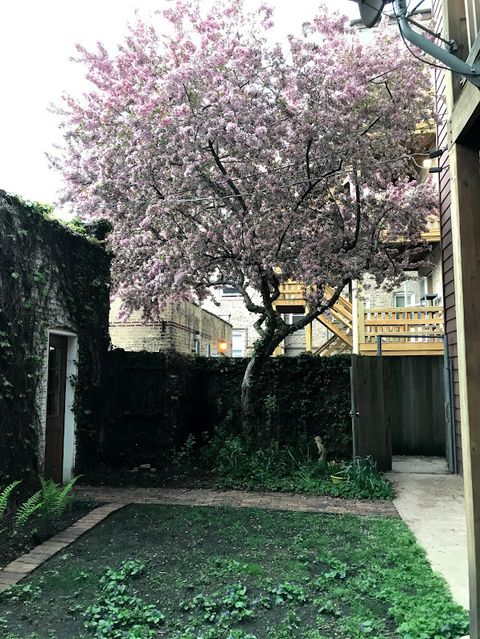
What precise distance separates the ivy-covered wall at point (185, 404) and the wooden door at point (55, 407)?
1142 mm

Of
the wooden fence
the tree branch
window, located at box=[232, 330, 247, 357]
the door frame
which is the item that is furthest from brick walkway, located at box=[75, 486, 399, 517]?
window, located at box=[232, 330, 247, 357]

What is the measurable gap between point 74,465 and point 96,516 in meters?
2.20

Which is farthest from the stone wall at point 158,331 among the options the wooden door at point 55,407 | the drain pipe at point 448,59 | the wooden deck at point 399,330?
the drain pipe at point 448,59

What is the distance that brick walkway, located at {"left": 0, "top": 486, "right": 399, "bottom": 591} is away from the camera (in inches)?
204

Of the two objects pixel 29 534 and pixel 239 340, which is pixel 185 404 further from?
pixel 239 340

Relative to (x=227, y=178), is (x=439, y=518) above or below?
below

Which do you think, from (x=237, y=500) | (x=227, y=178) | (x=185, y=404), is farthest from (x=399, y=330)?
(x=237, y=500)

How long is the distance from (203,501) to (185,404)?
2675 millimetres

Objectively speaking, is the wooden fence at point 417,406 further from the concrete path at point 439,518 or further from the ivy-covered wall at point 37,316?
the ivy-covered wall at point 37,316

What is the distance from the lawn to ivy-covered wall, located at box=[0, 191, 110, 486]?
5.34 ft

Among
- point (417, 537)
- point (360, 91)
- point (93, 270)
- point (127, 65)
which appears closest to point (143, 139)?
point (127, 65)

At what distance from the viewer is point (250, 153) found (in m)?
7.18

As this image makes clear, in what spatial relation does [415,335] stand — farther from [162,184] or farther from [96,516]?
[96,516]

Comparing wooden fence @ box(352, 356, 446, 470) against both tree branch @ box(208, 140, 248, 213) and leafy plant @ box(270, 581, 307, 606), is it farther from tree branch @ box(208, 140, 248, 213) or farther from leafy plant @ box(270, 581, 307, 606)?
leafy plant @ box(270, 581, 307, 606)
